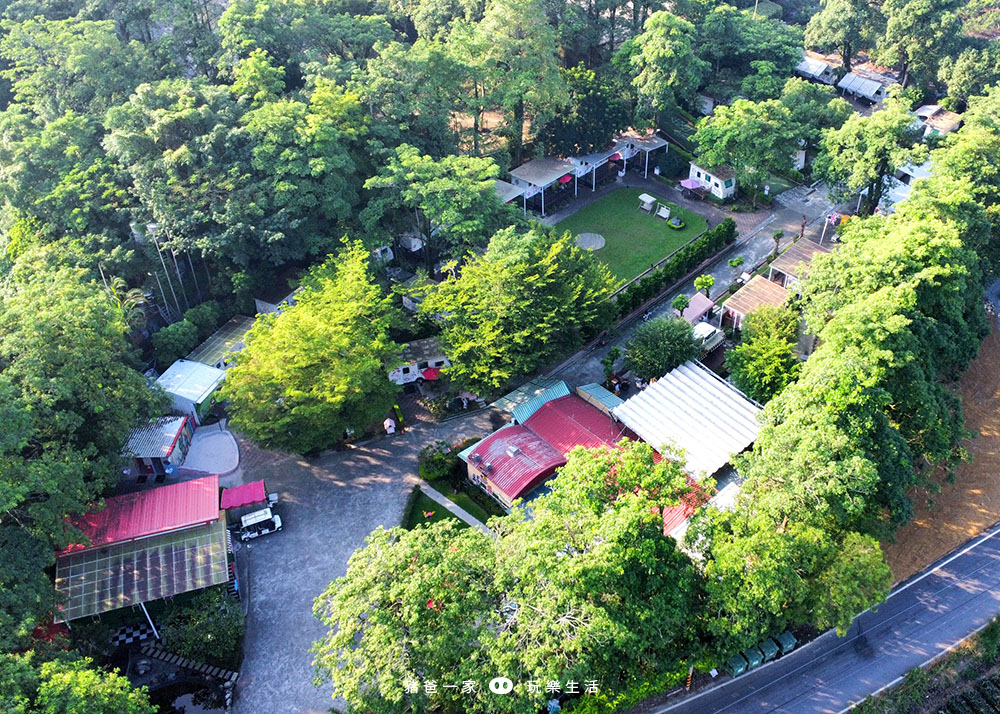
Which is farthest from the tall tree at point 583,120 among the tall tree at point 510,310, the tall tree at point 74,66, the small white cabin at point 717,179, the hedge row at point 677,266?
the tall tree at point 74,66

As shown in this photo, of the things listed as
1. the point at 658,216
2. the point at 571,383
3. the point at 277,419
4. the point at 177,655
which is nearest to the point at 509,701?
the point at 177,655

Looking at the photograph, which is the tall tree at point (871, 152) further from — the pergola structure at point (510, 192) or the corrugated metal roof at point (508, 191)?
the corrugated metal roof at point (508, 191)

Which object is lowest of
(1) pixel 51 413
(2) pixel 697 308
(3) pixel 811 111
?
(2) pixel 697 308

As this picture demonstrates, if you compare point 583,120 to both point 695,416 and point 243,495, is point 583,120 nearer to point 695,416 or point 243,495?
point 695,416

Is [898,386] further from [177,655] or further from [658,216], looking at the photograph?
[177,655]

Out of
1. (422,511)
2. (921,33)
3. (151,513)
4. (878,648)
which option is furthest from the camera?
(921,33)

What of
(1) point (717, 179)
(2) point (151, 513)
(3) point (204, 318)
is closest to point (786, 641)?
(2) point (151, 513)
